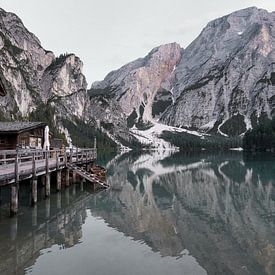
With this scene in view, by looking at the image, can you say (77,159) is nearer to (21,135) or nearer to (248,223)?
(21,135)

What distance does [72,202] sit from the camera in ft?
110

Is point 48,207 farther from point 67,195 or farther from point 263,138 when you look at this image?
point 263,138

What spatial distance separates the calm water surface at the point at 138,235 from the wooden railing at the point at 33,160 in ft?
9.80

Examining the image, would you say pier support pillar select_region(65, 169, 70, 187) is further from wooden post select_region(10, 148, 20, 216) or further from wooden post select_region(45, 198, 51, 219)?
wooden post select_region(10, 148, 20, 216)

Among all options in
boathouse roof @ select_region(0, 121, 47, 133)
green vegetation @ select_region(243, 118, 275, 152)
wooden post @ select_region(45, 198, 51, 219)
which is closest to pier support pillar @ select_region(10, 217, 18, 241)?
wooden post @ select_region(45, 198, 51, 219)

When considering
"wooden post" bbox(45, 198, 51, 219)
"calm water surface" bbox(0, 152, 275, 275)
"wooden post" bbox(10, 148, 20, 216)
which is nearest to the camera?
"calm water surface" bbox(0, 152, 275, 275)

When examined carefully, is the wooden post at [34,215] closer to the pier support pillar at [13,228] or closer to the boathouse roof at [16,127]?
the pier support pillar at [13,228]

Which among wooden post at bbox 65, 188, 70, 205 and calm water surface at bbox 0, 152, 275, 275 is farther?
wooden post at bbox 65, 188, 70, 205

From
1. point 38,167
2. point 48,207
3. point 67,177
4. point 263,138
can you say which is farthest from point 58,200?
point 263,138

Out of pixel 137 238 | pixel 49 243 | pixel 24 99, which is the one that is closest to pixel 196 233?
pixel 137 238

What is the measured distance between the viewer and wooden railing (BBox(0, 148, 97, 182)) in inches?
994

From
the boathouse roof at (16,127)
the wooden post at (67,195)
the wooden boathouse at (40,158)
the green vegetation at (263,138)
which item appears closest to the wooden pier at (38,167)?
the wooden boathouse at (40,158)

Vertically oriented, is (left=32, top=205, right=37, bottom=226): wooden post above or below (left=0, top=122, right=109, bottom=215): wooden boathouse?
below

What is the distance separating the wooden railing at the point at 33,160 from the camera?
994 inches
